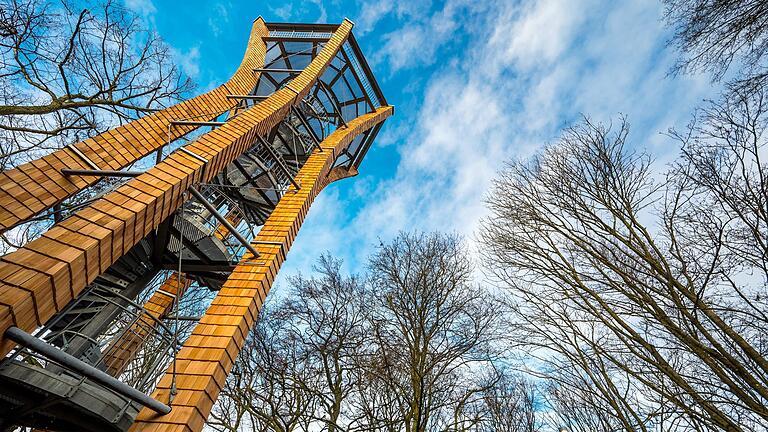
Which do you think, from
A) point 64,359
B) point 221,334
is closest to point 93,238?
point 64,359

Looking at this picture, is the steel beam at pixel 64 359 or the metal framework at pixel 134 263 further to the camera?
the metal framework at pixel 134 263

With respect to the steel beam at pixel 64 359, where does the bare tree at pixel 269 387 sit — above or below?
above

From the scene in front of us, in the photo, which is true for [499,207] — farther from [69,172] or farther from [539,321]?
[69,172]

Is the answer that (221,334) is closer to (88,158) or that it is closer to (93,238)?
(93,238)

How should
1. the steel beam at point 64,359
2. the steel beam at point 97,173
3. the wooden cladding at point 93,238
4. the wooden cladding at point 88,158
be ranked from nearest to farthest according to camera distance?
the steel beam at point 64,359, the wooden cladding at point 93,238, the wooden cladding at point 88,158, the steel beam at point 97,173

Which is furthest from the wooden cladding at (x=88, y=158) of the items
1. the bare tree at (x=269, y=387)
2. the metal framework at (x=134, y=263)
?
the bare tree at (x=269, y=387)

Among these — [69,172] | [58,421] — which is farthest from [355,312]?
[69,172]

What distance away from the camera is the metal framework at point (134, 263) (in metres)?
2.59

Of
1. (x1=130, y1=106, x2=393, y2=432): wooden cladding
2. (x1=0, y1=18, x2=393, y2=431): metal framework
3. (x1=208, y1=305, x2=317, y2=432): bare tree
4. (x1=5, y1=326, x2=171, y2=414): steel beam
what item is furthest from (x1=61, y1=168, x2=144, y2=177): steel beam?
(x1=208, y1=305, x2=317, y2=432): bare tree

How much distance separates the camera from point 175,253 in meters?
6.46

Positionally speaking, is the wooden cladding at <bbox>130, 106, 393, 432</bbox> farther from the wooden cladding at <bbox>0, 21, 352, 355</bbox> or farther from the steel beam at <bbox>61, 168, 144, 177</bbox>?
the steel beam at <bbox>61, 168, 144, 177</bbox>

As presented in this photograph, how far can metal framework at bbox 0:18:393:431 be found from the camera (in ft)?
8.50

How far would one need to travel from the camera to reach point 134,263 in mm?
6332

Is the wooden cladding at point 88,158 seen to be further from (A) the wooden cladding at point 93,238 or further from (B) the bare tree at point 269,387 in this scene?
(B) the bare tree at point 269,387
